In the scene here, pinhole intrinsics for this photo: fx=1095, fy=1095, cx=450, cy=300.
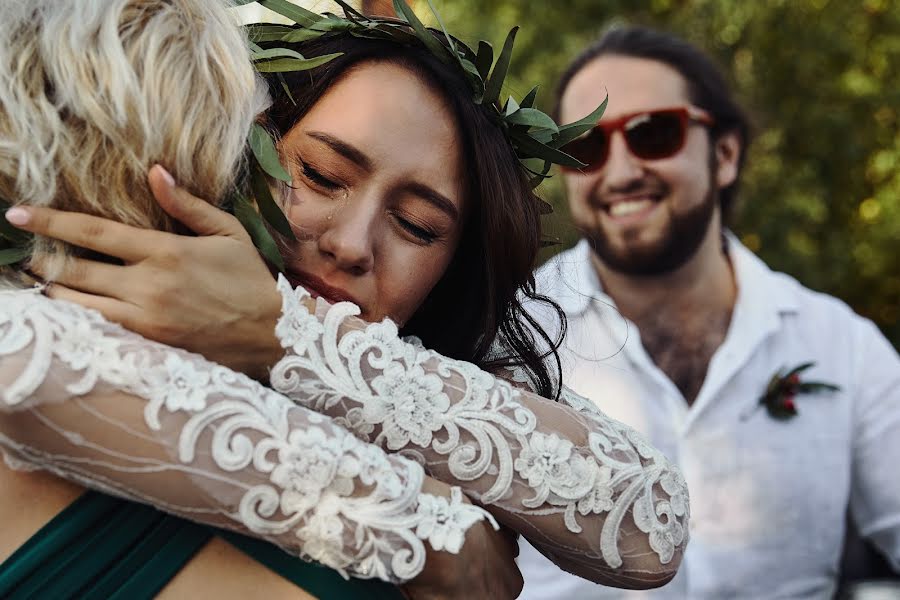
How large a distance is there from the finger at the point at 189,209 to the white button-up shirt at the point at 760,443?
2743mm

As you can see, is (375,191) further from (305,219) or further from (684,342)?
(684,342)

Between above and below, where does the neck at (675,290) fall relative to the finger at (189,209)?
below

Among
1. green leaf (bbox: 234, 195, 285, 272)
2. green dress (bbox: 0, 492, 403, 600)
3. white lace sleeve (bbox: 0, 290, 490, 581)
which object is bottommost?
green dress (bbox: 0, 492, 403, 600)

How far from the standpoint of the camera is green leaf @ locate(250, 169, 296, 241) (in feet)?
6.39

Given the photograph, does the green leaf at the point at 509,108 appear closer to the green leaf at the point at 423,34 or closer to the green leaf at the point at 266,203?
the green leaf at the point at 423,34

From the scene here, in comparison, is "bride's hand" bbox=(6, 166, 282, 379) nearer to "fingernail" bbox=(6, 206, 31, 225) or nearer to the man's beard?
"fingernail" bbox=(6, 206, 31, 225)

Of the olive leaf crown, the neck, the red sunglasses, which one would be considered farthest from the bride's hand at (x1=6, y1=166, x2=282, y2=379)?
the neck

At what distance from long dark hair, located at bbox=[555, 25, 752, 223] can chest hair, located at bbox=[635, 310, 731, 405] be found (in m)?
0.74

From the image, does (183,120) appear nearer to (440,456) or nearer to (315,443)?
(315,443)

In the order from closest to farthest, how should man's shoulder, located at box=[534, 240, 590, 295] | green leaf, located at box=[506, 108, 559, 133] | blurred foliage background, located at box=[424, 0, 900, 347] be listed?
green leaf, located at box=[506, 108, 559, 133] → man's shoulder, located at box=[534, 240, 590, 295] → blurred foliage background, located at box=[424, 0, 900, 347]

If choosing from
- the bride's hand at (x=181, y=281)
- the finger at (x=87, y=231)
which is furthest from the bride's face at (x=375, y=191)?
the finger at (x=87, y=231)

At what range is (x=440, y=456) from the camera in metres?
1.90

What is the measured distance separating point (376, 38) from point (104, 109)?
87 centimetres

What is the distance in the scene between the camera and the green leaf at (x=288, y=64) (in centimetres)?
215
